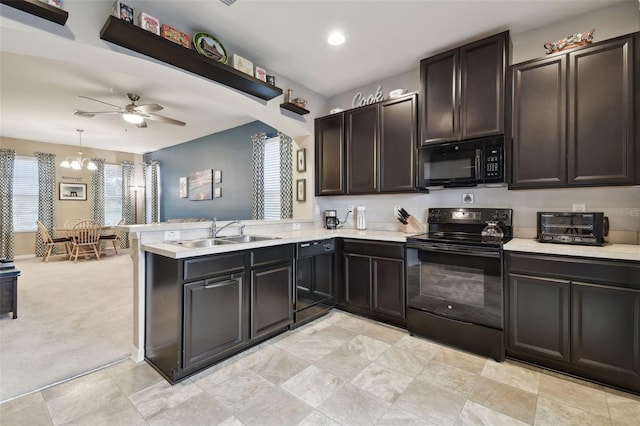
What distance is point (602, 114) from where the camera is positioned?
2.17m

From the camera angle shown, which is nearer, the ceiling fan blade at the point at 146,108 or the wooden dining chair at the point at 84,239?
the ceiling fan blade at the point at 146,108

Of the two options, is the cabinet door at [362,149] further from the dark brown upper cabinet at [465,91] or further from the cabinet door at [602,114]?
the cabinet door at [602,114]

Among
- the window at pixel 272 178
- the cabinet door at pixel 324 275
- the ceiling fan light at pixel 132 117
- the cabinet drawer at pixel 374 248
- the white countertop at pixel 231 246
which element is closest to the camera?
the white countertop at pixel 231 246

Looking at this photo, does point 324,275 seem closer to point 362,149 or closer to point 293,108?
point 362,149

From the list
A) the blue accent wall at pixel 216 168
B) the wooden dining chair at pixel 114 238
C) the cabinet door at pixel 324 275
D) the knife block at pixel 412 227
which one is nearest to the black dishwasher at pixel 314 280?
the cabinet door at pixel 324 275

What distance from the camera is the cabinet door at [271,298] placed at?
2.47 metres

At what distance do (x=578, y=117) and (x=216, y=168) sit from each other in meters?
5.93

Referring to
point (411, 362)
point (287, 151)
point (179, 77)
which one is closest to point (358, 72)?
point (287, 151)

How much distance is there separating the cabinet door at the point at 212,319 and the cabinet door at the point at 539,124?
102 inches

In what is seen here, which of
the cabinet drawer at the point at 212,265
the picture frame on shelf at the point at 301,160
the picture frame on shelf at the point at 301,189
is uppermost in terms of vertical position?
the picture frame on shelf at the point at 301,160

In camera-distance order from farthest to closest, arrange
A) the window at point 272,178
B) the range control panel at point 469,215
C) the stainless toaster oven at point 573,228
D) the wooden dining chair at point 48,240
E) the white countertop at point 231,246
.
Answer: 1. the wooden dining chair at point 48,240
2. the window at point 272,178
3. the range control panel at point 469,215
4. the stainless toaster oven at point 573,228
5. the white countertop at point 231,246

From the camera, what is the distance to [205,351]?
2.14m

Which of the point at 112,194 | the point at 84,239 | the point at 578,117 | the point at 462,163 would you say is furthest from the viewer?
the point at 112,194

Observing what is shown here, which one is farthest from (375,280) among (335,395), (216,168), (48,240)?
(48,240)
